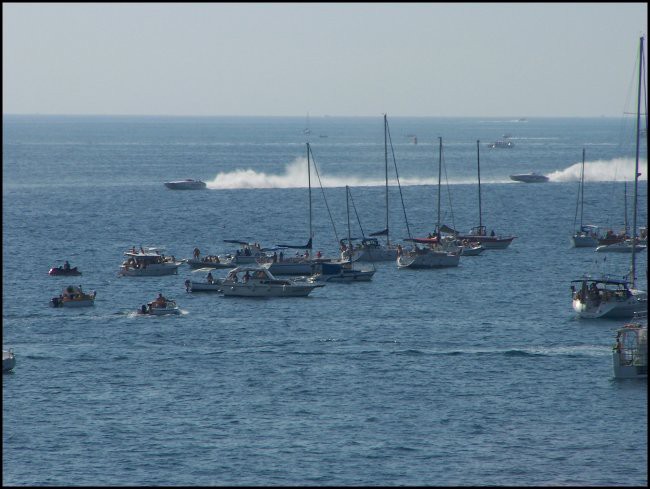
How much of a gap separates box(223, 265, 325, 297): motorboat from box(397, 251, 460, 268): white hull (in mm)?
18715

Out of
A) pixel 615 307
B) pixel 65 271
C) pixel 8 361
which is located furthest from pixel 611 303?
pixel 65 271

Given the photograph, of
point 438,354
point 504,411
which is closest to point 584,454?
point 504,411

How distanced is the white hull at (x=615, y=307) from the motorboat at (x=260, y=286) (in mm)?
24544

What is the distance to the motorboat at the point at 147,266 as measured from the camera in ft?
353

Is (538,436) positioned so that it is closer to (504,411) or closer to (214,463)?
(504,411)

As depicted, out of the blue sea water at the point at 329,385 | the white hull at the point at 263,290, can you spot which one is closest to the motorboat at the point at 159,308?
the blue sea water at the point at 329,385

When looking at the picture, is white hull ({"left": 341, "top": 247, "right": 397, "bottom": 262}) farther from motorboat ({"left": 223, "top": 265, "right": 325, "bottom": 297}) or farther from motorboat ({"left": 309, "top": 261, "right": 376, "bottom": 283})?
motorboat ({"left": 223, "top": 265, "right": 325, "bottom": 297})

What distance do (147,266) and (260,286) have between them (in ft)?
53.1

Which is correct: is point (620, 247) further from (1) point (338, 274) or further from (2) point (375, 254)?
(1) point (338, 274)

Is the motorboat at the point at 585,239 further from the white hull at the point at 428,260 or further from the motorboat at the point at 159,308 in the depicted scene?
the motorboat at the point at 159,308

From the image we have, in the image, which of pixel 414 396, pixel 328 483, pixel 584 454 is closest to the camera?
pixel 328 483

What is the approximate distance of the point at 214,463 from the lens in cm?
5038

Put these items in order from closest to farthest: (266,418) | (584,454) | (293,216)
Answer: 1. (584,454)
2. (266,418)
3. (293,216)

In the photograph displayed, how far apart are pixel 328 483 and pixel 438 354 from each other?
84.9 feet
